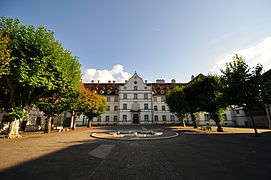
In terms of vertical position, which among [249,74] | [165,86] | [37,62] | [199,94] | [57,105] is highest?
[165,86]

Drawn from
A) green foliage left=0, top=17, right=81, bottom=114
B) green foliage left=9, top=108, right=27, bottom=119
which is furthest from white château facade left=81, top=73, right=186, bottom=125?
green foliage left=9, top=108, right=27, bottom=119

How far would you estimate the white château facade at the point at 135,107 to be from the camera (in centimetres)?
3631

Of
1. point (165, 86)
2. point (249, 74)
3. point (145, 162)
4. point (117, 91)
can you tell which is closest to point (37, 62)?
point (145, 162)

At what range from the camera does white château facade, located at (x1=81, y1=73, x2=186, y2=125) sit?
3631cm

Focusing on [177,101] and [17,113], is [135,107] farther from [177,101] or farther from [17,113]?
[17,113]

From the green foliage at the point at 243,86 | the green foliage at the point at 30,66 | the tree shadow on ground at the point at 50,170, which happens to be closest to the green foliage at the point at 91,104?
the green foliage at the point at 30,66

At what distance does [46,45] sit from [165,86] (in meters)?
37.7

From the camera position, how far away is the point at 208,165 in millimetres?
4332

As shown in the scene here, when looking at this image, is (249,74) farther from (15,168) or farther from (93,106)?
(93,106)

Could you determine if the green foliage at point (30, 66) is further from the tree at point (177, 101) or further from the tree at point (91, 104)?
the tree at point (177, 101)

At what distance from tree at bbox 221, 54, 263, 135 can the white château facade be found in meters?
25.7

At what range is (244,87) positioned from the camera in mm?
11977

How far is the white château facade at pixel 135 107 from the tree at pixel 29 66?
79.5 feet

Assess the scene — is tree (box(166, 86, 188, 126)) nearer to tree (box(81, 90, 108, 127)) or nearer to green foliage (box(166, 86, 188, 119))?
green foliage (box(166, 86, 188, 119))
